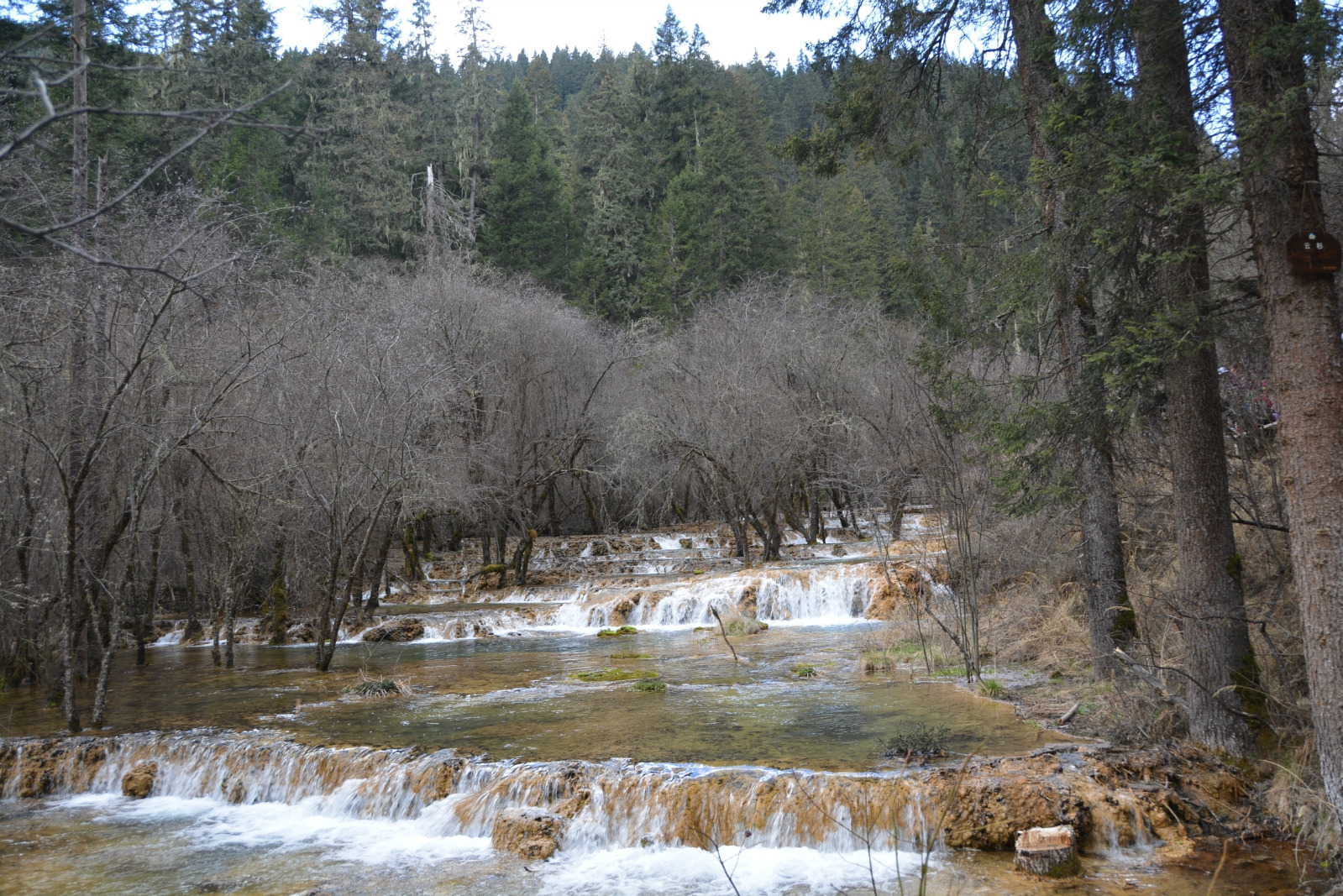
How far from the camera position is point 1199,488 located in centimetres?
629

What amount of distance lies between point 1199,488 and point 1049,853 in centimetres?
271

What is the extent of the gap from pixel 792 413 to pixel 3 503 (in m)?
15.5

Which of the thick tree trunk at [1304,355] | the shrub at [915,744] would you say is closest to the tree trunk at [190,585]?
the shrub at [915,744]

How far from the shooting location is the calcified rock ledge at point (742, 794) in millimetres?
5973

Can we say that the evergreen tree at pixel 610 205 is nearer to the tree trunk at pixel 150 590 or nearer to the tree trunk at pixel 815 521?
the tree trunk at pixel 815 521

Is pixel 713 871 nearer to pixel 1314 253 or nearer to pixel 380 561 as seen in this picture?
pixel 1314 253

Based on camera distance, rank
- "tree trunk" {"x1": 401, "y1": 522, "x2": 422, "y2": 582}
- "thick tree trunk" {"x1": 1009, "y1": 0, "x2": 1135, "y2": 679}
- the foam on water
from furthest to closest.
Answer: "tree trunk" {"x1": 401, "y1": 522, "x2": 422, "y2": 582}
"thick tree trunk" {"x1": 1009, "y1": 0, "x2": 1135, "y2": 679}
the foam on water

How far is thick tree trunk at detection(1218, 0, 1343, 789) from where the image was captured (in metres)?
4.96

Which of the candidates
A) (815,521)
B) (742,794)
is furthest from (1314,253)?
(815,521)

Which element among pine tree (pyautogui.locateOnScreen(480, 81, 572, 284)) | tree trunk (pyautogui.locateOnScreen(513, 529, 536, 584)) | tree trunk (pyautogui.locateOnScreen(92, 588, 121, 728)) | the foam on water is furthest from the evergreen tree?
the foam on water

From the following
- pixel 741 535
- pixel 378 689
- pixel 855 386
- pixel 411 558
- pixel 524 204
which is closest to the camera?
pixel 378 689

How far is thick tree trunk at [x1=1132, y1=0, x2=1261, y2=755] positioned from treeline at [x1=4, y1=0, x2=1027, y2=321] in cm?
2306

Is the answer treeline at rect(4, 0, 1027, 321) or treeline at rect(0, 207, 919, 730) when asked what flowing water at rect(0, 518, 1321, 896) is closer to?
treeline at rect(0, 207, 919, 730)

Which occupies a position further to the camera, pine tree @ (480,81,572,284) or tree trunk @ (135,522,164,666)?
pine tree @ (480,81,572,284)
